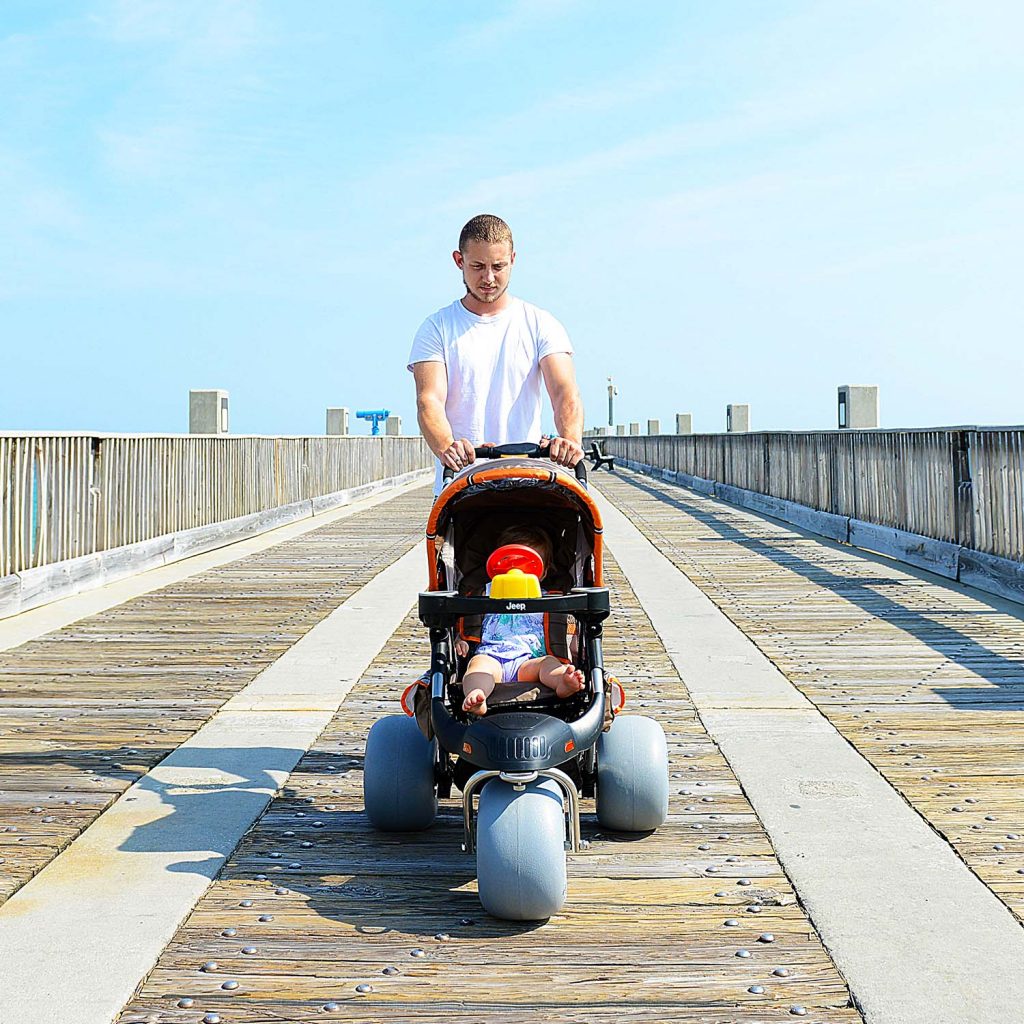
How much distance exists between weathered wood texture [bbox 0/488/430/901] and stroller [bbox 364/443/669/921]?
3.96 ft

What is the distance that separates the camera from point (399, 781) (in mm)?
4293

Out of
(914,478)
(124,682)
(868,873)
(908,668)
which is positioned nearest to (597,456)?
(868,873)

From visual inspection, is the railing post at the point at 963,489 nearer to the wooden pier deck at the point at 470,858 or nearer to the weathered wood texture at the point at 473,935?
the wooden pier deck at the point at 470,858

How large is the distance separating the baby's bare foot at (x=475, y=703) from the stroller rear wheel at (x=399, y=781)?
1.45 ft

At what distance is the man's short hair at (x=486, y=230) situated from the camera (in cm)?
450

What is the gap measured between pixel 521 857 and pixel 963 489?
28.5 ft

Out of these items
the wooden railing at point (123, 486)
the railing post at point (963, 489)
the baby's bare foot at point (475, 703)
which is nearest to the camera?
the baby's bare foot at point (475, 703)

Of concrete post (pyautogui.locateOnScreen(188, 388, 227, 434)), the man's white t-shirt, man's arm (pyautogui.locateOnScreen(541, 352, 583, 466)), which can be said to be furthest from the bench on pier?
concrete post (pyautogui.locateOnScreen(188, 388, 227, 434))

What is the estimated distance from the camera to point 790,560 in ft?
43.7

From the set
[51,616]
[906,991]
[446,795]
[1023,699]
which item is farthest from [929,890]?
[51,616]

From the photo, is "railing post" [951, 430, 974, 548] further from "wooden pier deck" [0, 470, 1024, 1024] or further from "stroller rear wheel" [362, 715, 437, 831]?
"stroller rear wheel" [362, 715, 437, 831]

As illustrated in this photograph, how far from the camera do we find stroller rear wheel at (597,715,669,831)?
4266 millimetres

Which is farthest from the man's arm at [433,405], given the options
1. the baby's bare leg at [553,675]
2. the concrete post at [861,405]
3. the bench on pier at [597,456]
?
the concrete post at [861,405]

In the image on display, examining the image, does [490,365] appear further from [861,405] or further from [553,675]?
[861,405]
